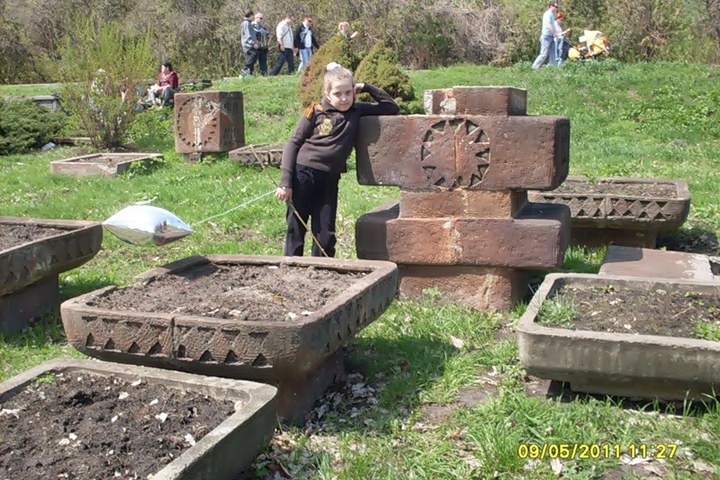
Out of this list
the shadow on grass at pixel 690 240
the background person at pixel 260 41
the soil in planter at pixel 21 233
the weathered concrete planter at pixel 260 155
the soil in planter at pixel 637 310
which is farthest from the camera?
the background person at pixel 260 41

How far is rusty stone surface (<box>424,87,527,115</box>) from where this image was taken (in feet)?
18.1

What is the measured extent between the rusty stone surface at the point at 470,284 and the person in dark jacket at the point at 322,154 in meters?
0.68

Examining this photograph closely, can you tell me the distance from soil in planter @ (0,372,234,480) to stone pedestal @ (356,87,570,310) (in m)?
2.67

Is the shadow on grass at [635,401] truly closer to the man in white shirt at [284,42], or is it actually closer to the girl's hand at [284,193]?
the girl's hand at [284,193]

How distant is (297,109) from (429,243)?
10.7 m

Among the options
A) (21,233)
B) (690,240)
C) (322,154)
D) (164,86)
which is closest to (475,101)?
(322,154)

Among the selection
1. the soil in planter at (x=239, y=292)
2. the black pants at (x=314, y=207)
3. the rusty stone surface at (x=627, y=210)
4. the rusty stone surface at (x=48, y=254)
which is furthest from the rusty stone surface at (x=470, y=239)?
the rusty stone surface at (x=48, y=254)

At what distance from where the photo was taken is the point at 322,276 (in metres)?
4.98

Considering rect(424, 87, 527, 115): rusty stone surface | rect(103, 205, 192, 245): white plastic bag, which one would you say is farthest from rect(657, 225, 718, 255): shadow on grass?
rect(103, 205, 192, 245): white plastic bag

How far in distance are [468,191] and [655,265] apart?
4.73 feet

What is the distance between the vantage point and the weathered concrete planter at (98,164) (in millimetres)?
11883

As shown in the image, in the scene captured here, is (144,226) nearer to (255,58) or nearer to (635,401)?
(635,401)

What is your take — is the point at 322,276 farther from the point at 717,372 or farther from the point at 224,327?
the point at 717,372

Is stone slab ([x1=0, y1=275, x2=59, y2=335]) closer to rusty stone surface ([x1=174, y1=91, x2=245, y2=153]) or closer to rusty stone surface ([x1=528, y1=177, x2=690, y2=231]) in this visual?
rusty stone surface ([x1=528, y1=177, x2=690, y2=231])
